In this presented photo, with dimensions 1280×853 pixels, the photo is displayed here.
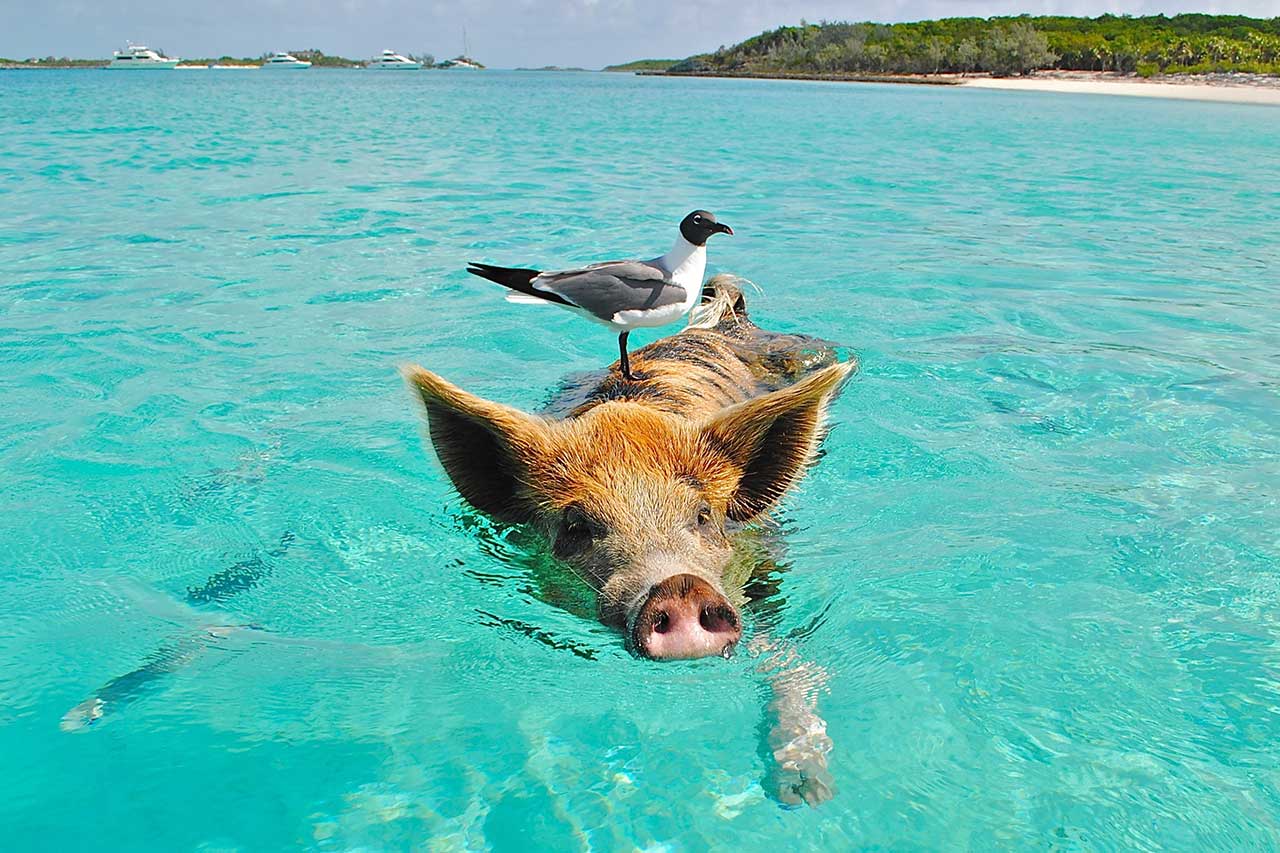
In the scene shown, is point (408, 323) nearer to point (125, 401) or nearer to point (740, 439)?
point (125, 401)

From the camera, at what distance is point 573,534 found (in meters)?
4.00

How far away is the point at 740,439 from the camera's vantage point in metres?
4.27

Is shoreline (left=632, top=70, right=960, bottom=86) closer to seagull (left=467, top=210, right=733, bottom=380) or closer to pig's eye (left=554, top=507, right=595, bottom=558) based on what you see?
seagull (left=467, top=210, right=733, bottom=380)

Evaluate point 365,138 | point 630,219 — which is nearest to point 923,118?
point 365,138

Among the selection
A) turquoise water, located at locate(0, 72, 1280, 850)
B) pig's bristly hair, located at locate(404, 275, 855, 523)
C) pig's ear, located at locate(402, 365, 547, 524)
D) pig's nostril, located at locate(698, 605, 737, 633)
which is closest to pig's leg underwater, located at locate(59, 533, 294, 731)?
turquoise water, located at locate(0, 72, 1280, 850)

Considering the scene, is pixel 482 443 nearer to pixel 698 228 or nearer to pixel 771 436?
pixel 771 436

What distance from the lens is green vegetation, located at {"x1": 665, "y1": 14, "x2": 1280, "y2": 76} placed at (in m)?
84.9

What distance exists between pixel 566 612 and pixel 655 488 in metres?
0.65

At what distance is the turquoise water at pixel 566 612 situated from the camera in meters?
3.53

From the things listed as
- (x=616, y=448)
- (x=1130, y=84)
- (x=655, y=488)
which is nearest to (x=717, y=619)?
(x=655, y=488)

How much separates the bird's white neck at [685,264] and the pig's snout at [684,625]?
12.2ft

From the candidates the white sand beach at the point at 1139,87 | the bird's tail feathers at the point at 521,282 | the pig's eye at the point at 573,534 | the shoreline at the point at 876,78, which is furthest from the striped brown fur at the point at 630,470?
the shoreline at the point at 876,78

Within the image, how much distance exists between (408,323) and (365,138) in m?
23.1

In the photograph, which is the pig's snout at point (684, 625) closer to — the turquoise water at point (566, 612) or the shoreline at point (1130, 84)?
the turquoise water at point (566, 612)
